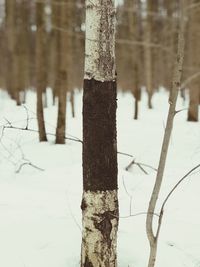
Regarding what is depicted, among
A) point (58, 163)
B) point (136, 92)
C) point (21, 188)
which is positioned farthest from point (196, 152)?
point (136, 92)

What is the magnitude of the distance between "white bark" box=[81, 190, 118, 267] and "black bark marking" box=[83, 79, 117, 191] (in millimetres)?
77

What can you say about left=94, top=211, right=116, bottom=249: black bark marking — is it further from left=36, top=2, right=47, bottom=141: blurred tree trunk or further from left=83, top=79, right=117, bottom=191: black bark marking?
left=36, top=2, right=47, bottom=141: blurred tree trunk

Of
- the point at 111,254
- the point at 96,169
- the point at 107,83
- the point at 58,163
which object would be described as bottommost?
the point at 58,163

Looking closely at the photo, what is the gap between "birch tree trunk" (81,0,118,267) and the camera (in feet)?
8.80

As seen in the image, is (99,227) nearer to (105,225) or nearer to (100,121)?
(105,225)

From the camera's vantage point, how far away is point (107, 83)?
2.71m

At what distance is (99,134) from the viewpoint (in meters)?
2.71

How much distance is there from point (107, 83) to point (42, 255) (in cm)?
162

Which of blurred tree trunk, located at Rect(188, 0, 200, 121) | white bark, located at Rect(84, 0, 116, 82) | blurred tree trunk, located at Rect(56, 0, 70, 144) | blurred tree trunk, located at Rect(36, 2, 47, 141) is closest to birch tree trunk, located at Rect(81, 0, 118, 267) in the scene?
white bark, located at Rect(84, 0, 116, 82)

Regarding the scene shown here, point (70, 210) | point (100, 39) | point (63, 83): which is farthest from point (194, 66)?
point (100, 39)

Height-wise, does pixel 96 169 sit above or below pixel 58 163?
above

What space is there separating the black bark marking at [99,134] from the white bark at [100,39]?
0.21 feet

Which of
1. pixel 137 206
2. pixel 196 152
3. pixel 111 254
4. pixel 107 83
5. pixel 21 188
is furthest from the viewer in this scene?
pixel 196 152

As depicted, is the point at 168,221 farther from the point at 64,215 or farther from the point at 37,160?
the point at 37,160
